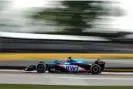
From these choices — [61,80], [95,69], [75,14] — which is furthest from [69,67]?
[75,14]

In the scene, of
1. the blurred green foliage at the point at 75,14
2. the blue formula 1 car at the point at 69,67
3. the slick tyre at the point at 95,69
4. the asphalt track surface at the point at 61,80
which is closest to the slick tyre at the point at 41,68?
the blue formula 1 car at the point at 69,67

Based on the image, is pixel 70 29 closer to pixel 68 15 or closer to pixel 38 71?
pixel 68 15

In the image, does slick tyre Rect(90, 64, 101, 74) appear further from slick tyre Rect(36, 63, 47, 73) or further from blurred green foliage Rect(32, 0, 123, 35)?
blurred green foliage Rect(32, 0, 123, 35)

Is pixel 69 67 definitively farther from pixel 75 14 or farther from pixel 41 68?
pixel 75 14

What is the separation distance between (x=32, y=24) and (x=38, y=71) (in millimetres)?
26942

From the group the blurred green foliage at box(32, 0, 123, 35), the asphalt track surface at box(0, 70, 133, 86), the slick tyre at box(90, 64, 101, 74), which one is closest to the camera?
the asphalt track surface at box(0, 70, 133, 86)

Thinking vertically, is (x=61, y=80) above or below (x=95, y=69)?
below

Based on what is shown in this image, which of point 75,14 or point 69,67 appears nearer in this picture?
point 69,67

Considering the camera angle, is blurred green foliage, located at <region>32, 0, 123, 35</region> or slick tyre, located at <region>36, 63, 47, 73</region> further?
blurred green foliage, located at <region>32, 0, 123, 35</region>

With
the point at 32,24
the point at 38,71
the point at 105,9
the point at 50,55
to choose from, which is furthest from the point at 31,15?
the point at 38,71

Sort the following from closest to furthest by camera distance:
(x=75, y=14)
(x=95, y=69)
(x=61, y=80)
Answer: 1. (x=61, y=80)
2. (x=95, y=69)
3. (x=75, y=14)

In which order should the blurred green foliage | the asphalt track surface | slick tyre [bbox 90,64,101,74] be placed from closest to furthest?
1. the asphalt track surface
2. slick tyre [bbox 90,64,101,74]
3. the blurred green foliage

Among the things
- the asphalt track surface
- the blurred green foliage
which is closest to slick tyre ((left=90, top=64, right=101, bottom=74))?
the asphalt track surface

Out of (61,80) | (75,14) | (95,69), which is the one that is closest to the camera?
(61,80)
